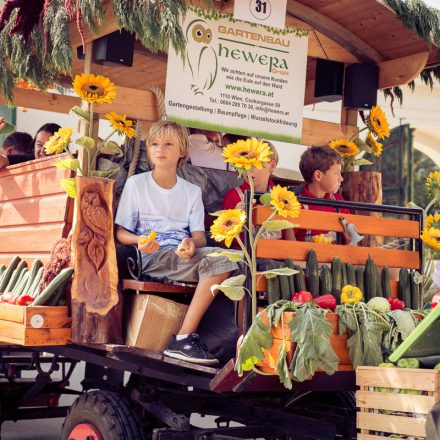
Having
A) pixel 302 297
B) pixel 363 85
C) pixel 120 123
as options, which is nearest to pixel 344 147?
pixel 363 85

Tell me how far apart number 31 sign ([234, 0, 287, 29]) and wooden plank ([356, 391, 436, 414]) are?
2.79 metres

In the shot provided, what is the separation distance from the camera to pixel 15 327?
515 cm

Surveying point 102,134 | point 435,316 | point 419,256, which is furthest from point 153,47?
point 102,134

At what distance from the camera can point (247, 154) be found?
450 centimetres

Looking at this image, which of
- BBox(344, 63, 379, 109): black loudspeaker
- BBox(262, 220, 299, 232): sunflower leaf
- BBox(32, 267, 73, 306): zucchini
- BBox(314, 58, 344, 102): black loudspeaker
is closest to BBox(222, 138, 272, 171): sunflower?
BBox(262, 220, 299, 232): sunflower leaf

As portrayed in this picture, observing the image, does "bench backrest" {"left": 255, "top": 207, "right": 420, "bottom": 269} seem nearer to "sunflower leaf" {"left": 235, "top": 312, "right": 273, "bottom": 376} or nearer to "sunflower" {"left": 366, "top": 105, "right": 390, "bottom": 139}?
"sunflower leaf" {"left": 235, "top": 312, "right": 273, "bottom": 376}

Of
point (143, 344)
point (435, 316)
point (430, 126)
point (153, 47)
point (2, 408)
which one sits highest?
point (430, 126)

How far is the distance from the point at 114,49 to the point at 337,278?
6.63 ft

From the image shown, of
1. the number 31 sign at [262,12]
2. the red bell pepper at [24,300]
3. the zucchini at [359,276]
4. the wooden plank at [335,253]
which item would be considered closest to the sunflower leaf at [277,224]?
the wooden plank at [335,253]

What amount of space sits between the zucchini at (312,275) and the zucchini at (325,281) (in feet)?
0.13

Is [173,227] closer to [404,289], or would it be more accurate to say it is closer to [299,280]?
[299,280]

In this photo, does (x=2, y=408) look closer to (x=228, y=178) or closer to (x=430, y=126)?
(x=228, y=178)

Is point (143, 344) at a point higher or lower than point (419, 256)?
lower

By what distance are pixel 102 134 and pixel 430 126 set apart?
18.1 feet
